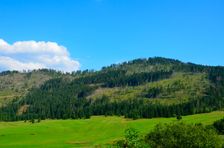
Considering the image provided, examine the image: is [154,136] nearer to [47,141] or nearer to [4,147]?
[4,147]

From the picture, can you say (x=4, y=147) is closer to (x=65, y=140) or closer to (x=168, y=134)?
(x=65, y=140)

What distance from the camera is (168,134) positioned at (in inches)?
3346

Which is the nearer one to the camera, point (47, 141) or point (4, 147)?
point (4, 147)

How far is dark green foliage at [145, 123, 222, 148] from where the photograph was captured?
262 feet

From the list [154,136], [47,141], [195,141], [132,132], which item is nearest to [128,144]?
[132,132]

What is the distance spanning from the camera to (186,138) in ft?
265

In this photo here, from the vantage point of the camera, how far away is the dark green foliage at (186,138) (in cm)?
7988

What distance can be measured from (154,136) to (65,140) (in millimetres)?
103216

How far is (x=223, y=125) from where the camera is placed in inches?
6471

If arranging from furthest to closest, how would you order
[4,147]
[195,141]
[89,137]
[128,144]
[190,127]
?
[89,137] < [4,147] < [190,127] < [195,141] < [128,144]

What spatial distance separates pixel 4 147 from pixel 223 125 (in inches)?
3424

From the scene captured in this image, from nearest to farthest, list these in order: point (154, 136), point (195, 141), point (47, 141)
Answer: point (195, 141) → point (154, 136) → point (47, 141)

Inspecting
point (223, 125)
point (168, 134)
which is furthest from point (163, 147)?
point (223, 125)

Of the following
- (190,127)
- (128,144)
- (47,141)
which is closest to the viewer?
(128,144)
